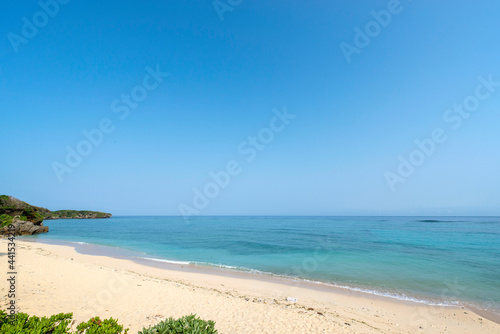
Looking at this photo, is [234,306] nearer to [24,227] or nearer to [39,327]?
[39,327]

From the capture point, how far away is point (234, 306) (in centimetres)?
964

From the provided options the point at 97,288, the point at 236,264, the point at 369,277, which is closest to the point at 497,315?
the point at 369,277

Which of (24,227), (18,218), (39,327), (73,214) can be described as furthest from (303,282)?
(73,214)

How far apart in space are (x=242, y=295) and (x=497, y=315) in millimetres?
12101

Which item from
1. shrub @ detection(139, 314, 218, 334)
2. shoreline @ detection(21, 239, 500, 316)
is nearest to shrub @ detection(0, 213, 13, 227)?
shoreline @ detection(21, 239, 500, 316)

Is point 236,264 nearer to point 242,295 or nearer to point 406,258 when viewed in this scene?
point 242,295

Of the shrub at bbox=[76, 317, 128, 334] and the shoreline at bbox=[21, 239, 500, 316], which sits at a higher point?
the shrub at bbox=[76, 317, 128, 334]

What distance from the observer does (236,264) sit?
1989 centimetres

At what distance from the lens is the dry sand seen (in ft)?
26.5

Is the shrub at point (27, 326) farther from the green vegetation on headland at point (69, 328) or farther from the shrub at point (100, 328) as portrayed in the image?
the shrub at point (100, 328)

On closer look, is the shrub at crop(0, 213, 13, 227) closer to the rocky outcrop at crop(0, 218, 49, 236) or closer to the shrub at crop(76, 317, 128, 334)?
the rocky outcrop at crop(0, 218, 49, 236)

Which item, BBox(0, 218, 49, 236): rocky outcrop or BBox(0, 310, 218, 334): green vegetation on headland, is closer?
BBox(0, 310, 218, 334): green vegetation on headland

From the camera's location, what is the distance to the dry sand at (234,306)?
26.5 ft

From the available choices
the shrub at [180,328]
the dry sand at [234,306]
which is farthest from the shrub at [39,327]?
the dry sand at [234,306]
